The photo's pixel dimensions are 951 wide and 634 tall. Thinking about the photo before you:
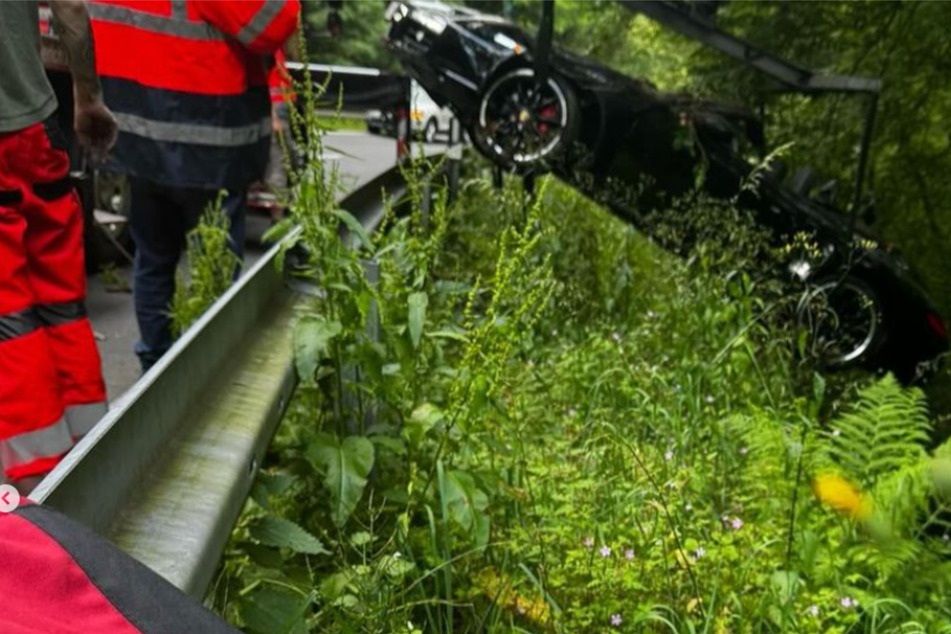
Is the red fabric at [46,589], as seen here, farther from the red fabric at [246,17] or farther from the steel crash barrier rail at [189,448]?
the red fabric at [246,17]

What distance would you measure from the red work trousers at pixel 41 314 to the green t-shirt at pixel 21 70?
0.05 meters

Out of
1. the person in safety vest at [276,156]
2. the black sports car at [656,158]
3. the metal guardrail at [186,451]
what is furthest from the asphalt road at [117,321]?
the metal guardrail at [186,451]

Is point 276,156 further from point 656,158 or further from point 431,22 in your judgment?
point 656,158

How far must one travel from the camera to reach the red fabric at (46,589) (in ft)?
3.76

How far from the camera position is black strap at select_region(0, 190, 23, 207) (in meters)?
2.90

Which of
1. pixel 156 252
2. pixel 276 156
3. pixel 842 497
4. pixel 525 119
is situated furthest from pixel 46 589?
pixel 276 156

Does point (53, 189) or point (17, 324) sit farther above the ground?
point (53, 189)

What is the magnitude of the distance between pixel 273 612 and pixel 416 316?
0.85 meters

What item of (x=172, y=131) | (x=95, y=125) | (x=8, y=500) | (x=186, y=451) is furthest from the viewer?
(x=172, y=131)

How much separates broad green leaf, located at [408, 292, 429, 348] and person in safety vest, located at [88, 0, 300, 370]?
1637 millimetres

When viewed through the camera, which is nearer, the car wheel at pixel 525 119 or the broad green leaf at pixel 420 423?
the broad green leaf at pixel 420 423

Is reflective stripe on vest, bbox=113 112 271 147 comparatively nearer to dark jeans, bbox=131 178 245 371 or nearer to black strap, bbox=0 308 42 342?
dark jeans, bbox=131 178 245 371

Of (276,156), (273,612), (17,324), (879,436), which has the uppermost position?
(17,324)

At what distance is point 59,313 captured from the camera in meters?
3.21
